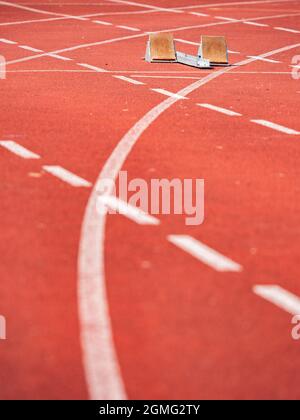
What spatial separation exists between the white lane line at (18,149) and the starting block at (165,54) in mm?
10670

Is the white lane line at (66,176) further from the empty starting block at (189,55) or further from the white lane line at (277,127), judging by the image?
the empty starting block at (189,55)

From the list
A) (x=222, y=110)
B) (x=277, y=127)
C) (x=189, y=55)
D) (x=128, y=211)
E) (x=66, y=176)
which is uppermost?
(x=189, y=55)

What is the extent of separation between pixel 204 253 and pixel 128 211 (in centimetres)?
170

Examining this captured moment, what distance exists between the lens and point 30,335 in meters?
7.66

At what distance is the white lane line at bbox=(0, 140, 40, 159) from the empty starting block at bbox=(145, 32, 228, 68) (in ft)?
34.6

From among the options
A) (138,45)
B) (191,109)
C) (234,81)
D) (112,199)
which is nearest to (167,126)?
(191,109)

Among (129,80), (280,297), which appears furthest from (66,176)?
(129,80)

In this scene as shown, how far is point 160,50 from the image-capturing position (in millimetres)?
25172

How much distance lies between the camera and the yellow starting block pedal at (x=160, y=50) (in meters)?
25.2

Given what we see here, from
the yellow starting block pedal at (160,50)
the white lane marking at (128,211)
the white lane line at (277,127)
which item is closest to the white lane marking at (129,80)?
the yellow starting block pedal at (160,50)

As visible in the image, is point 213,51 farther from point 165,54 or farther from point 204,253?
point 204,253

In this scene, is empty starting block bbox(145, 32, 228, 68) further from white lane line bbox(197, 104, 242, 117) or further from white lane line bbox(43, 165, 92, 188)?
white lane line bbox(43, 165, 92, 188)

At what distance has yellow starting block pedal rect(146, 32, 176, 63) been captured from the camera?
2519 cm

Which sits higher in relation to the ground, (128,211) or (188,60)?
(188,60)
